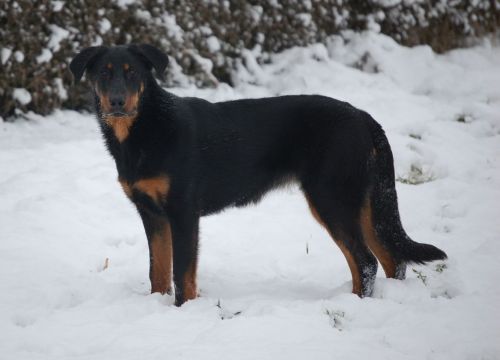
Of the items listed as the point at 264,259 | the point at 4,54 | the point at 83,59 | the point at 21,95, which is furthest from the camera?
the point at 21,95

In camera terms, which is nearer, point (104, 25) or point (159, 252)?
point (159, 252)

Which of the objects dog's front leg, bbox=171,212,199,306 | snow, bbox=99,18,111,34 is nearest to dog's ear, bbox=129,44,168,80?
dog's front leg, bbox=171,212,199,306

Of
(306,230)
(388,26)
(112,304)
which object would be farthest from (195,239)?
(388,26)

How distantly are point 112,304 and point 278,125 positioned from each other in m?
1.59

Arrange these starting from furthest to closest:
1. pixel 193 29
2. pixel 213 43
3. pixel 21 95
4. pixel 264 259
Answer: pixel 213 43
pixel 193 29
pixel 21 95
pixel 264 259

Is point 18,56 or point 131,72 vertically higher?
point 131,72

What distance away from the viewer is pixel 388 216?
402 cm

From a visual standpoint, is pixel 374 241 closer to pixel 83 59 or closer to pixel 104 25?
pixel 83 59

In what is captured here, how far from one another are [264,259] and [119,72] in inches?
72.6

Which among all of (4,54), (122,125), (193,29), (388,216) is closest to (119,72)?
(122,125)

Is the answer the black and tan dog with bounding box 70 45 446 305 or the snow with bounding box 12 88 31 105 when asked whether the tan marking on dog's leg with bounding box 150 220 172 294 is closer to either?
the black and tan dog with bounding box 70 45 446 305

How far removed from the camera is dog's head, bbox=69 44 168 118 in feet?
12.4

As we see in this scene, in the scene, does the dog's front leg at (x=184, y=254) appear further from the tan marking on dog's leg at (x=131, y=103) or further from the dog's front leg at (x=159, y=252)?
the tan marking on dog's leg at (x=131, y=103)

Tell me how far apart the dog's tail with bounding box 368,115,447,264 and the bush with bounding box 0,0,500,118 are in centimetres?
424
